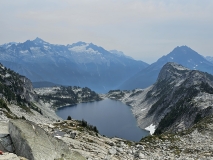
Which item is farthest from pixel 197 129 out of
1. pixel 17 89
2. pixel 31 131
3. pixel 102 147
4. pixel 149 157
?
pixel 17 89

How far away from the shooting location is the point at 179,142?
45.2 metres

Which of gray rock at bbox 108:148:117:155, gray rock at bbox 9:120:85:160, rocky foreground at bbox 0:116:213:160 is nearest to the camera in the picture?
gray rock at bbox 9:120:85:160

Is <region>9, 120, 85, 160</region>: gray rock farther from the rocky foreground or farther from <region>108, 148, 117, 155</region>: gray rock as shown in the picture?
<region>108, 148, 117, 155</region>: gray rock

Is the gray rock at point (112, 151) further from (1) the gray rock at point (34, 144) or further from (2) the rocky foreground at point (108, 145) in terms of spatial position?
(1) the gray rock at point (34, 144)

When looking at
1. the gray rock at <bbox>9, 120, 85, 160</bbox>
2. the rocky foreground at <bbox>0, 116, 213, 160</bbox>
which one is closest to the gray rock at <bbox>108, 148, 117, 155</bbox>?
the rocky foreground at <bbox>0, 116, 213, 160</bbox>

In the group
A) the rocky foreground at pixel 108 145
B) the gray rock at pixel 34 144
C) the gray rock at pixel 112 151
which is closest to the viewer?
the gray rock at pixel 34 144

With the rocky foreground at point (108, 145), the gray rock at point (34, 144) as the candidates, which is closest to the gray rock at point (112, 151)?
the rocky foreground at point (108, 145)

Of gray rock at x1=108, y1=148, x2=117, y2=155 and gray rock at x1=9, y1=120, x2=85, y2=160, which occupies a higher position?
gray rock at x1=9, y1=120, x2=85, y2=160

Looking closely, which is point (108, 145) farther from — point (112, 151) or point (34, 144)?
point (34, 144)

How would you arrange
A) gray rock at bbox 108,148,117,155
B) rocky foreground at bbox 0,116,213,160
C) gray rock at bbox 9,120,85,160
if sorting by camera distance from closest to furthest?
gray rock at bbox 9,120,85,160, rocky foreground at bbox 0,116,213,160, gray rock at bbox 108,148,117,155

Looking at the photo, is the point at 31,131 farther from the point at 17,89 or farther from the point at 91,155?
the point at 17,89

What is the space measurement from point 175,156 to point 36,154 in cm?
2472

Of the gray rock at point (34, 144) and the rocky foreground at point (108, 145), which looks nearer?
Result: the gray rock at point (34, 144)

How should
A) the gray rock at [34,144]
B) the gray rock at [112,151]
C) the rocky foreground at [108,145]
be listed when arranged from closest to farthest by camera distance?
1. the gray rock at [34,144]
2. the rocky foreground at [108,145]
3. the gray rock at [112,151]
